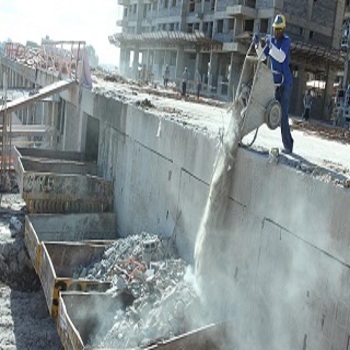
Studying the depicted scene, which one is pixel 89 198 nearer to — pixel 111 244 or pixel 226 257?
pixel 111 244

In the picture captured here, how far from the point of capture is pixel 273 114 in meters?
6.68

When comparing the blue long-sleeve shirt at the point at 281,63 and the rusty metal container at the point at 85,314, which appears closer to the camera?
the blue long-sleeve shirt at the point at 281,63

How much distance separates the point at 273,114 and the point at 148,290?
2.87 meters

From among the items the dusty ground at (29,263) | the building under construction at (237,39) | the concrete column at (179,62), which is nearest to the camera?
the dusty ground at (29,263)

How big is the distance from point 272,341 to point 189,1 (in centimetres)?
4659

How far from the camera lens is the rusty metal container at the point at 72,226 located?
11000 mm

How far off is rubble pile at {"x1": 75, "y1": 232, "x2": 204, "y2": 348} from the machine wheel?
7.68 ft

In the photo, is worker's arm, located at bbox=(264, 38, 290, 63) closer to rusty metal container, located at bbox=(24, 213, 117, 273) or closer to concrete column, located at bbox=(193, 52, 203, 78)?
rusty metal container, located at bbox=(24, 213, 117, 273)

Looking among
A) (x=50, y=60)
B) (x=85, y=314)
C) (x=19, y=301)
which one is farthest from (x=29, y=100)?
(x=85, y=314)

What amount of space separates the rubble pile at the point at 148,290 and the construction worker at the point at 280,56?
8.12 ft

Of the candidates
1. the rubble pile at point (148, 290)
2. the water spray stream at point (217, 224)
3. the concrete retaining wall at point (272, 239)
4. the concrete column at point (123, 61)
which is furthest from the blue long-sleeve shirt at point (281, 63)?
the concrete column at point (123, 61)

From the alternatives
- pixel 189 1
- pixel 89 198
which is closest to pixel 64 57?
pixel 89 198

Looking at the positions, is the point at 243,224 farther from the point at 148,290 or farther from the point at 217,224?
the point at 148,290

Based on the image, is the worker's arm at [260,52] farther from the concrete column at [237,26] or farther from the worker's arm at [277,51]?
the concrete column at [237,26]
